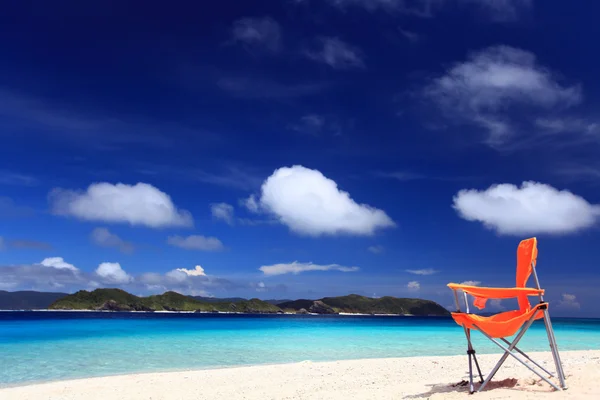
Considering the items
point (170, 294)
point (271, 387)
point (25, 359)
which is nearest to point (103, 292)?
point (170, 294)

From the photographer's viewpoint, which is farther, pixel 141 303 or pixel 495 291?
pixel 141 303

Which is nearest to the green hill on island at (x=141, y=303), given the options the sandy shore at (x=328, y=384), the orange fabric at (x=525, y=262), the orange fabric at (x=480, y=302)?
the sandy shore at (x=328, y=384)

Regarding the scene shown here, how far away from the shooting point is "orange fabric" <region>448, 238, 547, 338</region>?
726cm

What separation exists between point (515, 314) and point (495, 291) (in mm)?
699

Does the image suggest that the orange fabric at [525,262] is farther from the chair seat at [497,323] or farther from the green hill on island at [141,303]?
the green hill on island at [141,303]

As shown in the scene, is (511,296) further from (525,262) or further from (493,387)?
(493,387)

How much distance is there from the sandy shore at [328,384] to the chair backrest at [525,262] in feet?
4.63

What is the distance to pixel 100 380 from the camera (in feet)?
42.8

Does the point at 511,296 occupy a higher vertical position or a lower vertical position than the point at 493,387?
higher

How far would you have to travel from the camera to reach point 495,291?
7832 millimetres

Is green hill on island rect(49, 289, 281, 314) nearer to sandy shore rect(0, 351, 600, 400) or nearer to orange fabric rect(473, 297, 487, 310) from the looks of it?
sandy shore rect(0, 351, 600, 400)

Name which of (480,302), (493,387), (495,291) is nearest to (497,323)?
(495,291)

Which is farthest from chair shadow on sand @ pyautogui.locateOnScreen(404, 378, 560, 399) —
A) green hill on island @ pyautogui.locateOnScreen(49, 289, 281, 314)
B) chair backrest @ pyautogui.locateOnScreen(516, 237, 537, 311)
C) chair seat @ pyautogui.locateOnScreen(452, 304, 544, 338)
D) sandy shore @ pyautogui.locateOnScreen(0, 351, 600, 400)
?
green hill on island @ pyautogui.locateOnScreen(49, 289, 281, 314)

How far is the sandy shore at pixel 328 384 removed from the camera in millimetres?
7703
